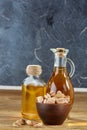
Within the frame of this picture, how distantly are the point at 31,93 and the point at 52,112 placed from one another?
0.47ft

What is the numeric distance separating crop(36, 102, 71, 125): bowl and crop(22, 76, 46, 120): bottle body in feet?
0.27

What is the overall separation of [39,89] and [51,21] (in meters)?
1.36

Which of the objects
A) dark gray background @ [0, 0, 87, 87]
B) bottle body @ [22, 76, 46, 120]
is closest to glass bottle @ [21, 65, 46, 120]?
bottle body @ [22, 76, 46, 120]

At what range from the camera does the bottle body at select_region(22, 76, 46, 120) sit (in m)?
1.21

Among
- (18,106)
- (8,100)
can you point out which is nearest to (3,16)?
(8,100)

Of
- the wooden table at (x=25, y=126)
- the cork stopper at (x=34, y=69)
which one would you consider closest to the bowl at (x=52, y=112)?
the wooden table at (x=25, y=126)

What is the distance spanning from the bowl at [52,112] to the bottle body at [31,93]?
0.27ft

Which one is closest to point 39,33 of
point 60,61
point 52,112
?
Result: point 60,61

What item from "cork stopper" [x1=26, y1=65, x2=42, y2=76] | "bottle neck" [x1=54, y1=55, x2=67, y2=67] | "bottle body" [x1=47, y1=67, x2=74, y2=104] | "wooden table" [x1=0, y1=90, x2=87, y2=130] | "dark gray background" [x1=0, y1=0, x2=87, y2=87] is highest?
"dark gray background" [x1=0, y1=0, x2=87, y2=87]

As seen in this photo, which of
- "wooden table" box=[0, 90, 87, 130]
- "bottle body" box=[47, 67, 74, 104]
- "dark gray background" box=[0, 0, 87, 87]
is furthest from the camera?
"dark gray background" box=[0, 0, 87, 87]

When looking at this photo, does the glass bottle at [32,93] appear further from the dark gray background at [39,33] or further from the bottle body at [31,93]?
the dark gray background at [39,33]

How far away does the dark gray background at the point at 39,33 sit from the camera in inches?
98.7

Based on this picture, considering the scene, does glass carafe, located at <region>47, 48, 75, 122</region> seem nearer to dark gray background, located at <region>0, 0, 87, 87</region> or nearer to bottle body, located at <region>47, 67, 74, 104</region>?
bottle body, located at <region>47, 67, 74, 104</region>

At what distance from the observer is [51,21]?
2504 millimetres
